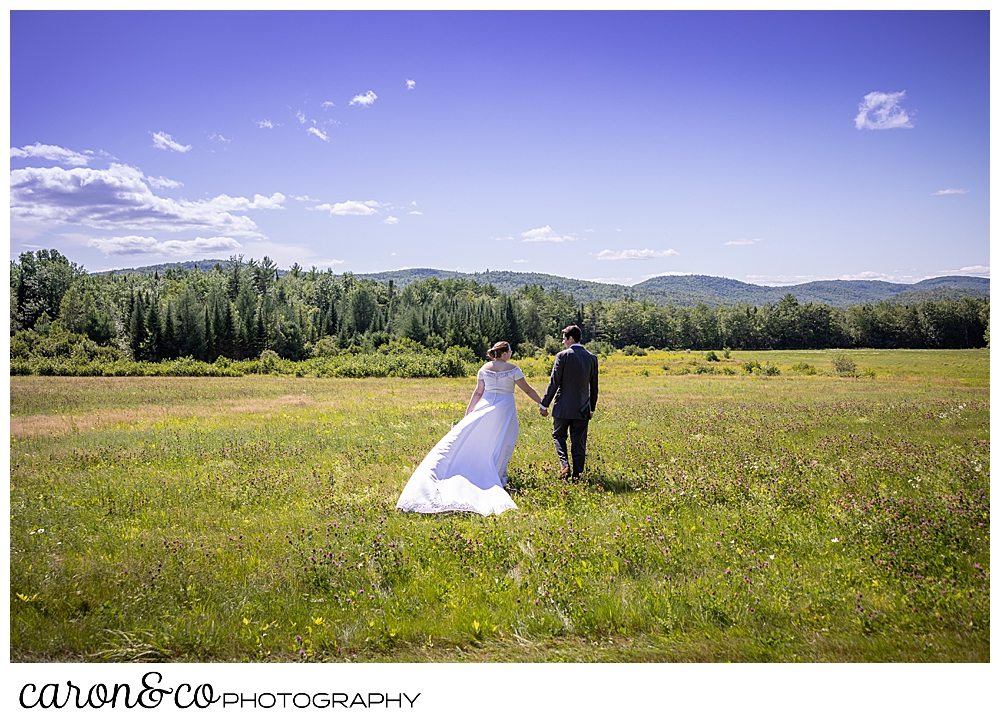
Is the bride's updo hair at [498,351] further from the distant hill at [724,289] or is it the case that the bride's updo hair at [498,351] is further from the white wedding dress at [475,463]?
the distant hill at [724,289]

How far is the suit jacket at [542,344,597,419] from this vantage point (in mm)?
7098

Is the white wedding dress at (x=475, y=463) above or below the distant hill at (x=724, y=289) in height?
below

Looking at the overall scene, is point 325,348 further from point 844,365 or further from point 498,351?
point 498,351

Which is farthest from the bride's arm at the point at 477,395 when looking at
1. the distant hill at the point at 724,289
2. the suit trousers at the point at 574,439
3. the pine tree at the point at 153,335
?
the pine tree at the point at 153,335

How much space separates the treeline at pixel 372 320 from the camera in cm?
1140

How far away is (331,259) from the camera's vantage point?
11570 mm

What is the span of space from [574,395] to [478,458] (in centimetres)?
139

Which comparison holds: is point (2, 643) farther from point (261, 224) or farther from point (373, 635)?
A: point (261, 224)

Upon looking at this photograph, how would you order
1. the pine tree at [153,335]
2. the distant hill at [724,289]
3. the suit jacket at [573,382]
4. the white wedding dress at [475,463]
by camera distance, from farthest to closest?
the pine tree at [153,335] → the distant hill at [724,289] → the suit jacket at [573,382] → the white wedding dress at [475,463]

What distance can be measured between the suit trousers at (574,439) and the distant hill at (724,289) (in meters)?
5.55

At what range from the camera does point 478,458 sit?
6953 mm
